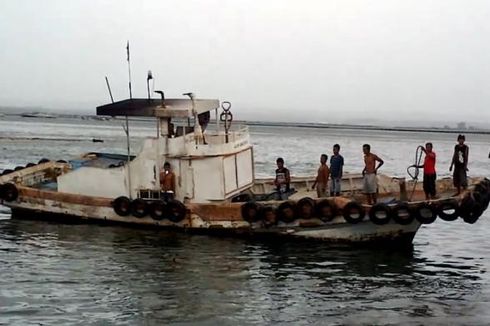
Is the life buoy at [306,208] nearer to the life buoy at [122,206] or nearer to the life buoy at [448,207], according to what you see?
the life buoy at [448,207]

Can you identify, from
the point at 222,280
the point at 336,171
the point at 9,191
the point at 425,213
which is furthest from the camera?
the point at 9,191

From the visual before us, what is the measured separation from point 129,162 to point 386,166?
3178 centimetres

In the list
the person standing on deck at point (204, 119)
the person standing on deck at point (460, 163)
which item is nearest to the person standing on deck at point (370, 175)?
the person standing on deck at point (460, 163)

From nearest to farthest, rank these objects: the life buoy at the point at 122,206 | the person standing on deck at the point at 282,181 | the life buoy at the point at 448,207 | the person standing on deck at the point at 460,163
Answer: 1. the life buoy at the point at 448,207
2. the person standing on deck at the point at 460,163
3. the life buoy at the point at 122,206
4. the person standing on deck at the point at 282,181

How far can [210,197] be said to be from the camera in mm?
17031

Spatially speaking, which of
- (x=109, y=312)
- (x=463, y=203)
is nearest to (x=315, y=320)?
(x=109, y=312)

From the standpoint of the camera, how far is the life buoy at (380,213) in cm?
1556

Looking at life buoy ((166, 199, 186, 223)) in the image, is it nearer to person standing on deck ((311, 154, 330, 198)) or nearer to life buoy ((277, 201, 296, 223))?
life buoy ((277, 201, 296, 223))

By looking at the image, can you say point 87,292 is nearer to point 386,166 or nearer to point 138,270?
point 138,270

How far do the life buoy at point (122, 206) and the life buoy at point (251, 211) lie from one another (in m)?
2.83

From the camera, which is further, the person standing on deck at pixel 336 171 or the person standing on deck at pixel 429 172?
the person standing on deck at pixel 336 171

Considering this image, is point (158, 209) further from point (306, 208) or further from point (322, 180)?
point (322, 180)

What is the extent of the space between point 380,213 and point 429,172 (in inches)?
66.3

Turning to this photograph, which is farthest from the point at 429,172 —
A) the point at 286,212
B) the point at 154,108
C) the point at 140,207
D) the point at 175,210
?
the point at 140,207
